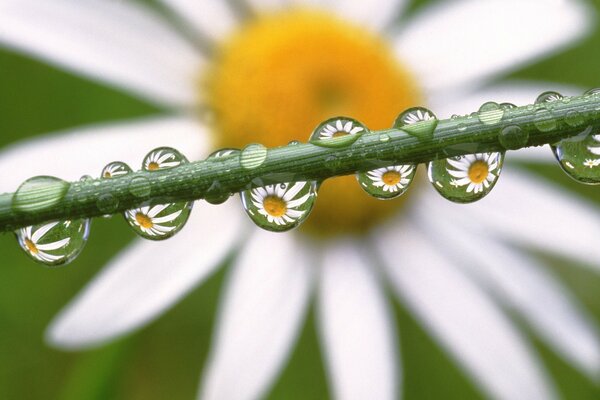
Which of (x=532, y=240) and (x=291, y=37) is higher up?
(x=291, y=37)

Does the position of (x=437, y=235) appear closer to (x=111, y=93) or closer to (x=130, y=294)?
(x=130, y=294)

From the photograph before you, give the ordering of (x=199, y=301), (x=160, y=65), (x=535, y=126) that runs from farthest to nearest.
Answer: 1. (x=199, y=301)
2. (x=160, y=65)
3. (x=535, y=126)

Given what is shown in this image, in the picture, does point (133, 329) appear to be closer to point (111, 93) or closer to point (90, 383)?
point (90, 383)

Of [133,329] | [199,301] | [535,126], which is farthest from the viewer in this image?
[199,301]

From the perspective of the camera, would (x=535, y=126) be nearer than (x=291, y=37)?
Yes

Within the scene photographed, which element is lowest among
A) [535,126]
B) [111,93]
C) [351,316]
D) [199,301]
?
[535,126]

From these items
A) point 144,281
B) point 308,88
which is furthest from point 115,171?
point 308,88

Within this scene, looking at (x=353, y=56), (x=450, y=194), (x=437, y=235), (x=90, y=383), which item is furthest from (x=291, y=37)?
(x=450, y=194)
